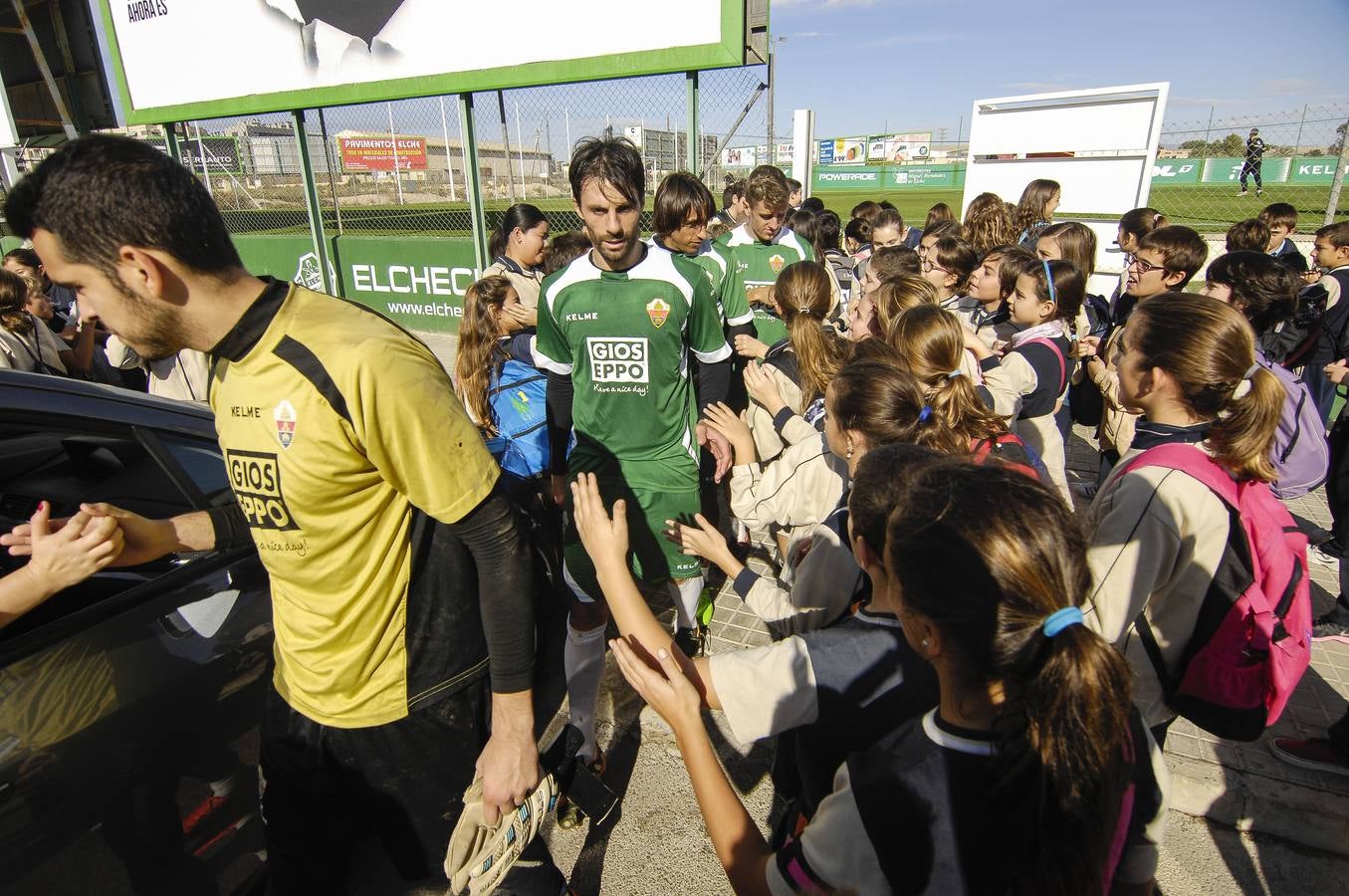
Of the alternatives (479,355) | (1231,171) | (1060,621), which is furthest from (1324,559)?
(1231,171)

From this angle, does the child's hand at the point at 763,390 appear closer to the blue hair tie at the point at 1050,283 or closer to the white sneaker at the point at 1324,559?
the blue hair tie at the point at 1050,283

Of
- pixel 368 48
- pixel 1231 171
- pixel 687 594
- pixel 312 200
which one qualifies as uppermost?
pixel 368 48

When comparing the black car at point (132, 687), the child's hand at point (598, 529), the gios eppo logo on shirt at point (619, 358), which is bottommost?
the black car at point (132, 687)

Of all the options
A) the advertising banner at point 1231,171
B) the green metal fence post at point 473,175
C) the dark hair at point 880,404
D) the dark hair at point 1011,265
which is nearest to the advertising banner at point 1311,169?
the advertising banner at point 1231,171

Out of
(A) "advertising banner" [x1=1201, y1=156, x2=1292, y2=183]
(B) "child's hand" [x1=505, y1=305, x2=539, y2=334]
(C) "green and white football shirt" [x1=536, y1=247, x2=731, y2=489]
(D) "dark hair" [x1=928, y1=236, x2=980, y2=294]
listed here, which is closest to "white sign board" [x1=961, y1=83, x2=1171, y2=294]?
(D) "dark hair" [x1=928, y1=236, x2=980, y2=294]

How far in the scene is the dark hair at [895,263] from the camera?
4500mm

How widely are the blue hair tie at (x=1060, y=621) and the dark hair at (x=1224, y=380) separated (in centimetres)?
123

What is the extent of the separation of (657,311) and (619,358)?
0.76 ft

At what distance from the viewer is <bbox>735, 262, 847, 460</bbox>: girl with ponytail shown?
327cm

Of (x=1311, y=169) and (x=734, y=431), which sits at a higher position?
(x=1311, y=169)

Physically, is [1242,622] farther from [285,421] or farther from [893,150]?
[893,150]

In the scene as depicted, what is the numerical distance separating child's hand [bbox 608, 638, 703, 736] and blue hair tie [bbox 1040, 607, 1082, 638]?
0.63 meters

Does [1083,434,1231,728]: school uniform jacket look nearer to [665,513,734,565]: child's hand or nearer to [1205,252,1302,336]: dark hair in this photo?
[665,513,734,565]: child's hand

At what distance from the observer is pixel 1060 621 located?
3.40 ft
